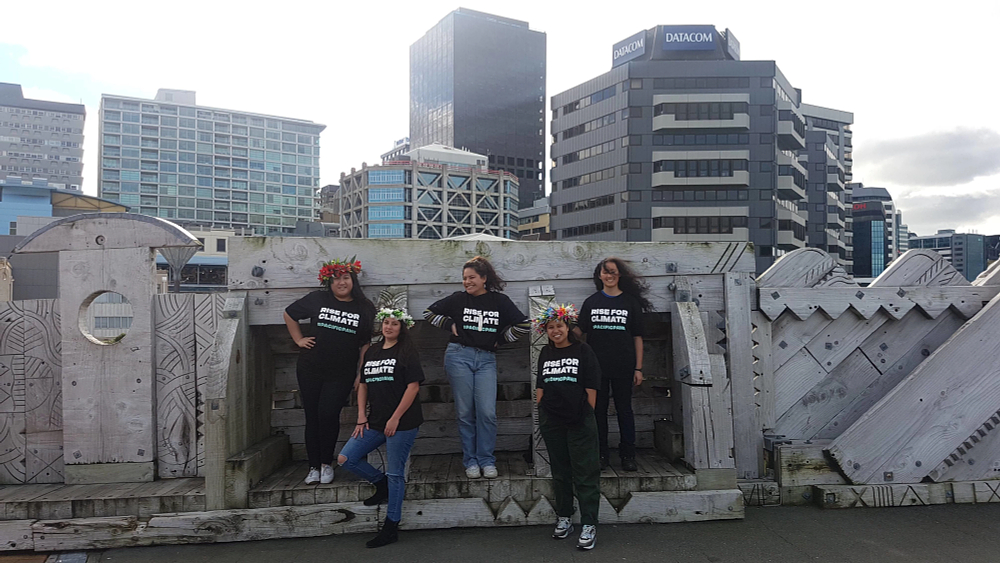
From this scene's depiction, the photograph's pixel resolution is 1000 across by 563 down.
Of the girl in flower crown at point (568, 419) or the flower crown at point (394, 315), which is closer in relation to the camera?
the girl in flower crown at point (568, 419)

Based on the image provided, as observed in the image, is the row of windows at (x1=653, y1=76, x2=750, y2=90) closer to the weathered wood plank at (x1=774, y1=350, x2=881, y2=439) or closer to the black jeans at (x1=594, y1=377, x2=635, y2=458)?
the weathered wood plank at (x1=774, y1=350, x2=881, y2=439)

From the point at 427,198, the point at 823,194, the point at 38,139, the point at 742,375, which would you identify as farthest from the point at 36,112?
the point at 742,375

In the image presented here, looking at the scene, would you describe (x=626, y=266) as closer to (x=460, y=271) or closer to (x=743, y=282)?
(x=743, y=282)

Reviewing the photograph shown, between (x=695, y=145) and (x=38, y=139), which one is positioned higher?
(x=38, y=139)

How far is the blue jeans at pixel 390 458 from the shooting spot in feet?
14.0

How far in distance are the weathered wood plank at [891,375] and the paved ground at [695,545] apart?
93 centimetres

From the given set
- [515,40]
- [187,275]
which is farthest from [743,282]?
[515,40]

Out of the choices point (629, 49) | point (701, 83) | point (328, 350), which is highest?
point (629, 49)

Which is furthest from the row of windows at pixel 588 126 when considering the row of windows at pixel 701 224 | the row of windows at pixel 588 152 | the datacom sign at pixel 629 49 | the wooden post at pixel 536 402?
the wooden post at pixel 536 402

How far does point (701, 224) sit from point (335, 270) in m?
58.3

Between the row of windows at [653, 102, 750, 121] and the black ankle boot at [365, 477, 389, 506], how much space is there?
59360 millimetres

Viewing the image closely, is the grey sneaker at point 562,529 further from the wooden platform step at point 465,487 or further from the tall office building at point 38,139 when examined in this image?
the tall office building at point 38,139

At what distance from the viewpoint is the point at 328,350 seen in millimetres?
4684

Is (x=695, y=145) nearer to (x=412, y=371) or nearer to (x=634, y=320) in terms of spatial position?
(x=634, y=320)
